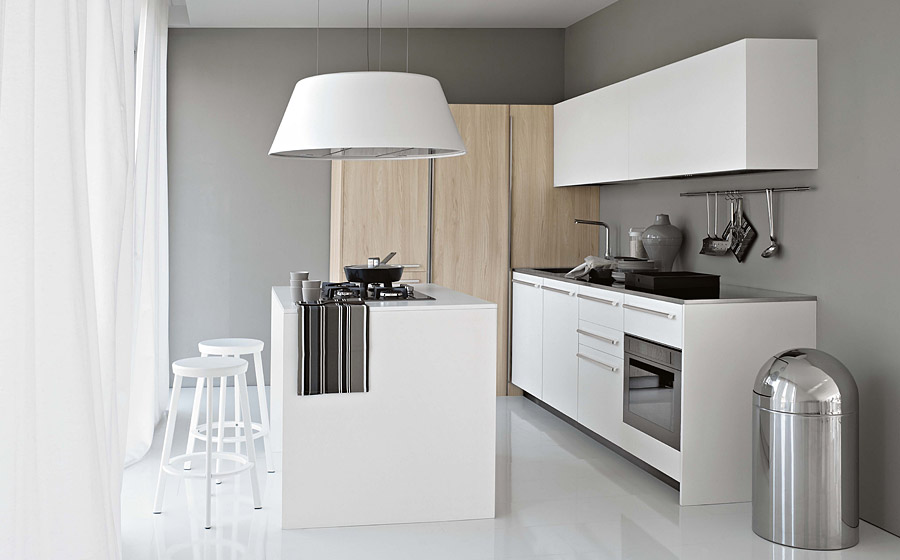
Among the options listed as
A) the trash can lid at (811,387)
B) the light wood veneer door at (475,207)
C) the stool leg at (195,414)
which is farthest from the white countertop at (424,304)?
the light wood veneer door at (475,207)

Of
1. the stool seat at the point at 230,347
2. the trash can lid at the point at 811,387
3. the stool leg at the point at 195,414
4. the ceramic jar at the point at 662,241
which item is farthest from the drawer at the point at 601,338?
the stool leg at the point at 195,414

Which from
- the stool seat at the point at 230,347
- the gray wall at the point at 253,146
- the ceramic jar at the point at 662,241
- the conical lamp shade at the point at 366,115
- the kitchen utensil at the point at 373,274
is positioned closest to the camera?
the conical lamp shade at the point at 366,115

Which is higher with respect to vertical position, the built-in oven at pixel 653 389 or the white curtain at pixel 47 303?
the white curtain at pixel 47 303

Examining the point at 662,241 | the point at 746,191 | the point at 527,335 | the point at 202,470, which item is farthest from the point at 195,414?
the point at 746,191

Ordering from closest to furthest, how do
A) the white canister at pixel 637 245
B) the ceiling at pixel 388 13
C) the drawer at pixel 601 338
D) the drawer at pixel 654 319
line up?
1. the drawer at pixel 654 319
2. the drawer at pixel 601 338
3. the white canister at pixel 637 245
4. the ceiling at pixel 388 13

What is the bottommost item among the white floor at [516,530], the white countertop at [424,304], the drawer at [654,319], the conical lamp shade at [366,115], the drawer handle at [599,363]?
the white floor at [516,530]

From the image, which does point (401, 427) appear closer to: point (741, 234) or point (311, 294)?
point (311, 294)

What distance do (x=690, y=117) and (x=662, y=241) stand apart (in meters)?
0.89

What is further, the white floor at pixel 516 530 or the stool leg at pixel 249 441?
the stool leg at pixel 249 441

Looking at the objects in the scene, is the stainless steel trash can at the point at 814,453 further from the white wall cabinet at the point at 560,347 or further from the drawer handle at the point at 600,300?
the white wall cabinet at the point at 560,347

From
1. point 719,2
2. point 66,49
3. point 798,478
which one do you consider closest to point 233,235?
point 719,2

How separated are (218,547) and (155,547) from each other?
25 cm

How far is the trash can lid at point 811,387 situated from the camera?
326 cm

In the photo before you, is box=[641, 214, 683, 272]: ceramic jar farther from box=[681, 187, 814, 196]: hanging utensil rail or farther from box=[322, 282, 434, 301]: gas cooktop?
box=[322, 282, 434, 301]: gas cooktop
